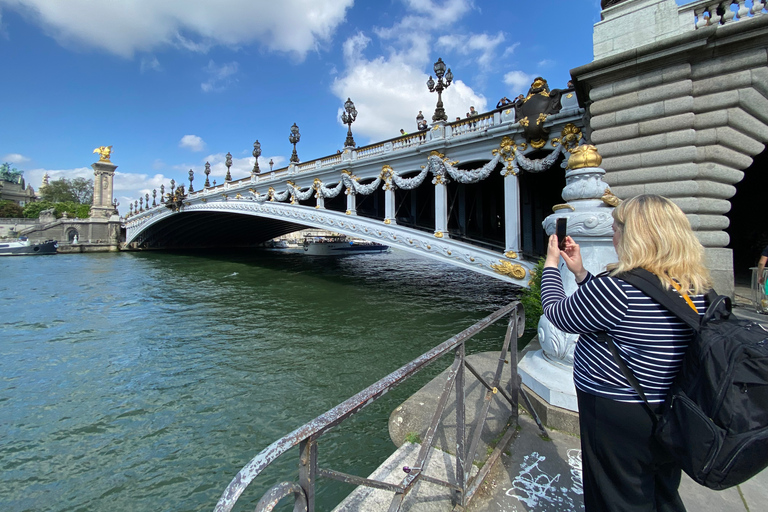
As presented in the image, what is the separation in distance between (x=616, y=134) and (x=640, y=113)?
1.71 ft

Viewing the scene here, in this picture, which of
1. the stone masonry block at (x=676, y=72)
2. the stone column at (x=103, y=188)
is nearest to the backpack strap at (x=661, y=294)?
Result: the stone masonry block at (x=676, y=72)

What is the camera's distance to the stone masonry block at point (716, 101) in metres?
6.87

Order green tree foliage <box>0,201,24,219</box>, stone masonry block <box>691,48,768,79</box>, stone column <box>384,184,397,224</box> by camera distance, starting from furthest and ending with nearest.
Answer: green tree foliage <box>0,201,24,219</box>, stone column <box>384,184,397,224</box>, stone masonry block <box>691,48,768,79</box>

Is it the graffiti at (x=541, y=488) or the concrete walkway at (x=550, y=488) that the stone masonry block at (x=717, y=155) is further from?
the graffiti at (x=541, y=488)

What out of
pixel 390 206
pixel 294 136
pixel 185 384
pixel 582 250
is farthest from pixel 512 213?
pixel 294 136

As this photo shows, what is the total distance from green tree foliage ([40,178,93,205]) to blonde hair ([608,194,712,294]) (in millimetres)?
102318

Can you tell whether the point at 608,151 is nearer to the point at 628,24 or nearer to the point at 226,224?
the point at 628,24

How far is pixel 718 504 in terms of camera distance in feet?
7.55

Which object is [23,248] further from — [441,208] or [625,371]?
[625,371]

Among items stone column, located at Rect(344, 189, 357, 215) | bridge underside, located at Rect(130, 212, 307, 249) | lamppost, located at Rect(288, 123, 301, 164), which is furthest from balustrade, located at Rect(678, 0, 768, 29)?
bridge underside, located at Rect(130, 212, 307, 249)

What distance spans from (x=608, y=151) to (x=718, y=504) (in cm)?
710

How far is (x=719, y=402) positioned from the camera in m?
1.21

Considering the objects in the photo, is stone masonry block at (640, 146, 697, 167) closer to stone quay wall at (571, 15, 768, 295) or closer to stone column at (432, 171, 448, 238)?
stone quay wall at (571, 15, 768, 295)

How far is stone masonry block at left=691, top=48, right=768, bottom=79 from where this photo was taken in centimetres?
676
